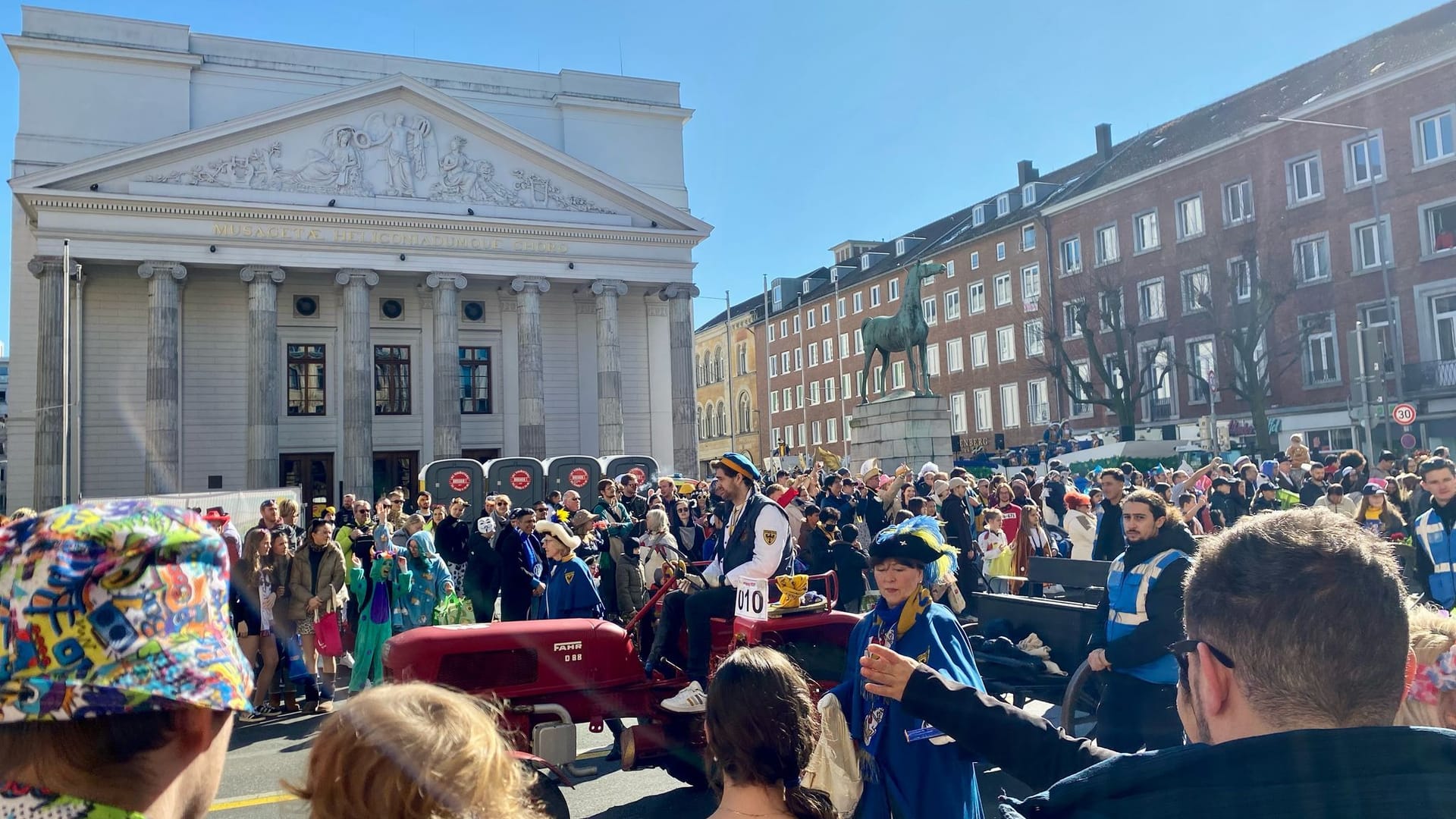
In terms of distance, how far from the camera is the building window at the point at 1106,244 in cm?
4412

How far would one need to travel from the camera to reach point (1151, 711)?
4.90 m

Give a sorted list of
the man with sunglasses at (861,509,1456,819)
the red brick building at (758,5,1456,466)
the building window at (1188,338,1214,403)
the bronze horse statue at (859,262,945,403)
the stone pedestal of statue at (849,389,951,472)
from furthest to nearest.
A: 1. the building window at (1188,338,1214,403)
2. the red brick building at (758,5,1456,466)
3. the bronze horse statue at (859,262,945,403)
4. the stone pedestal of statue at (849,389,951,472)
5. the man with sunglasses at (861,509,1456,819)

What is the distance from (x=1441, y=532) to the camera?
714 cm

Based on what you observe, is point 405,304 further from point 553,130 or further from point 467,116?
point 553,130

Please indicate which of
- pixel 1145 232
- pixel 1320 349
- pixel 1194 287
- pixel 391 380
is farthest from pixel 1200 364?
pixel 391 380

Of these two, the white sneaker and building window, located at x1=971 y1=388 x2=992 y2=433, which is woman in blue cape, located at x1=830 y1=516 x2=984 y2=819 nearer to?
the white sneaker

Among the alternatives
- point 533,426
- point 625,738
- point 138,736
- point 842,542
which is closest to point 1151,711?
point 625,738

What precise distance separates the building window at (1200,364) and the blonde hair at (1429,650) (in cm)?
4005

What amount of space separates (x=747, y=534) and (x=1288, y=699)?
14.4 ft

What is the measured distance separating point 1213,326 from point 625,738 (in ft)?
126

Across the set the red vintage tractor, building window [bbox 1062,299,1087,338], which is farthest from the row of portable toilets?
building window [bbox 1062,299,1087,338]

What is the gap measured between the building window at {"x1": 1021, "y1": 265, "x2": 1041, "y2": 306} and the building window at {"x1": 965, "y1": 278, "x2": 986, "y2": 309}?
10.7ft

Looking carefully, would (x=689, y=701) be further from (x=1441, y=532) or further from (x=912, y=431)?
(x=912, y=431)

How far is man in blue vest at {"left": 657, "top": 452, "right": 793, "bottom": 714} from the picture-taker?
19.2 ft
